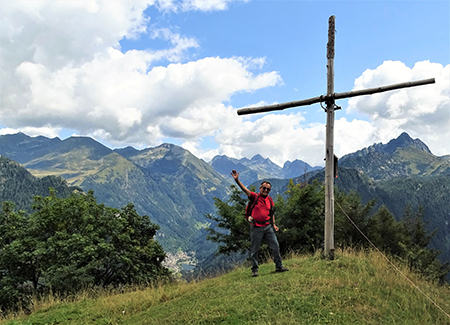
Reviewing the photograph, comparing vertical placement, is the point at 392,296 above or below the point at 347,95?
below

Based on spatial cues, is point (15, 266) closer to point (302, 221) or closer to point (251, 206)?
point (251, 206)

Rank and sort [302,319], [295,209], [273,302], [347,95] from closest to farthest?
[302,319] → [273,302] → [347,95] → [295,209]

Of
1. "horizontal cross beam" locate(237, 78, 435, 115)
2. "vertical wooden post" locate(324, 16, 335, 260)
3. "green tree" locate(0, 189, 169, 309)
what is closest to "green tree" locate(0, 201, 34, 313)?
"green tree" locate(0, 189, 169, 309)

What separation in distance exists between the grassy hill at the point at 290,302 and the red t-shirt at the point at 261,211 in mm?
1586

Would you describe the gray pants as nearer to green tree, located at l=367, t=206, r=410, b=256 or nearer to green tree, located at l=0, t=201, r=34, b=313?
green tree, located at l=0, t=201, r=34, b=313

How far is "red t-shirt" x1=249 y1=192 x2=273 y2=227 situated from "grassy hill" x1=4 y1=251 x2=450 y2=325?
159 cm

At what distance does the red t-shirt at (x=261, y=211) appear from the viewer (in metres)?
8.33

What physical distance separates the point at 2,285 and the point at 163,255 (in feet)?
37.5

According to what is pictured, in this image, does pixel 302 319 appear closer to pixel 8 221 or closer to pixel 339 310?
pixel 339 310

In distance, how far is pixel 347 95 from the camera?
927cm

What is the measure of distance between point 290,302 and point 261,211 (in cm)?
285

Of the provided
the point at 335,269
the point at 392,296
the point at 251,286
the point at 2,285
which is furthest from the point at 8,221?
the point at 392,296

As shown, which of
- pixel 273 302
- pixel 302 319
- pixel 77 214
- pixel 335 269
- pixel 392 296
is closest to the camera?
pixel 302 319

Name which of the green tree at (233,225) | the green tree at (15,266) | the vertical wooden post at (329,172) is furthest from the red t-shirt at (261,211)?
the green tree at (15,266)
